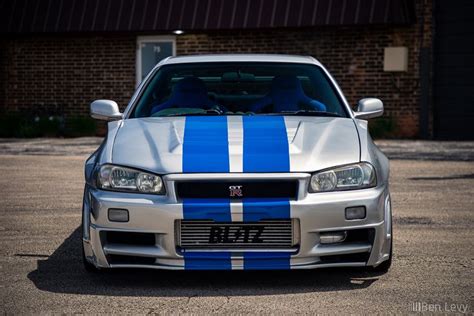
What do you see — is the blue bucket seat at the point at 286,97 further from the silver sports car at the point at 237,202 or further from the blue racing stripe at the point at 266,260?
the blue racing stripe at the point at 266,260

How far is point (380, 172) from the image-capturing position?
5.80 metres

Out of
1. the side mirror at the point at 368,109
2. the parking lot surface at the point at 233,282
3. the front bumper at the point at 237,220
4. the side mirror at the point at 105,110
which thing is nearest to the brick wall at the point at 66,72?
the parking lot surface at the point at 233,282

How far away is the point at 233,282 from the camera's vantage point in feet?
19.2

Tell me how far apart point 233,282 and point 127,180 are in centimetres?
88

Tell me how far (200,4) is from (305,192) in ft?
51.2

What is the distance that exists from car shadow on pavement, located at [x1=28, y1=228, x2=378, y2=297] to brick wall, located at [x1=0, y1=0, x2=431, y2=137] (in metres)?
14.3

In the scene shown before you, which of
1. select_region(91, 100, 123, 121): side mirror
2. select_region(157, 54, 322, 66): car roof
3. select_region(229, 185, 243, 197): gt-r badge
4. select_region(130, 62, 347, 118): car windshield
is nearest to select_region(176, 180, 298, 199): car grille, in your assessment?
select_region(229, 185, 243, 197): gt-r badge

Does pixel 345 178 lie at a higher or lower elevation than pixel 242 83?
lower

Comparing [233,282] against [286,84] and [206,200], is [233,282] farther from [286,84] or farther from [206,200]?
[286,84]

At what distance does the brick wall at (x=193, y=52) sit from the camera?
789 inches

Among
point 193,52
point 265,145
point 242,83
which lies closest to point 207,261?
point 265,145

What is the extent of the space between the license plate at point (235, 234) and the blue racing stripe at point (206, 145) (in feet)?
1.09

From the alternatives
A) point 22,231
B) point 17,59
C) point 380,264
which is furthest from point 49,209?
point 17,59

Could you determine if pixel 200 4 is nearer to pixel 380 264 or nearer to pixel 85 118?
pixel 85 118
